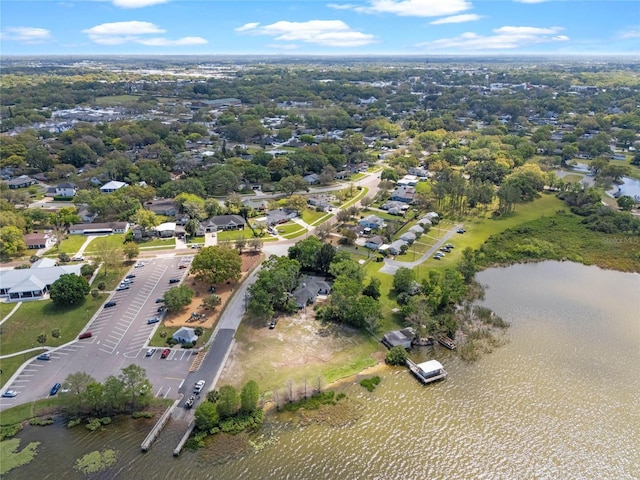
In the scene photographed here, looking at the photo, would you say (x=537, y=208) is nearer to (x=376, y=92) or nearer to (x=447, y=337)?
(x=447, y=337)

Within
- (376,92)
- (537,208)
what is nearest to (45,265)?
(537,208)

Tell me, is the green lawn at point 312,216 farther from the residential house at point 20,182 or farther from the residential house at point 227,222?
the residential house at point 20,182

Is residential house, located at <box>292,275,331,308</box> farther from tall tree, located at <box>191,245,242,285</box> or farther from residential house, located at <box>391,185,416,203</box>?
residential house, located at <box>391,185,416,203</box>

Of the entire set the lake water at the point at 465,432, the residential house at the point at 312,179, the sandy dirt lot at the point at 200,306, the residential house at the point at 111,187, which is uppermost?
the residential house at the point at 111,187

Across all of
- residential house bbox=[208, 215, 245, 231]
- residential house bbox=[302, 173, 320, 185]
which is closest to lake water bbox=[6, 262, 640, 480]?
residential house bbox=[208, 215, 245, 231]

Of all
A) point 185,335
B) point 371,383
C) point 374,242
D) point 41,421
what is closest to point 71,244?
point 185,335

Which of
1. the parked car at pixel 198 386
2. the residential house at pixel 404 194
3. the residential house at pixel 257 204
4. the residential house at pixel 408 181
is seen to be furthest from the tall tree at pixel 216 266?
the residential house at pixel 408 181
